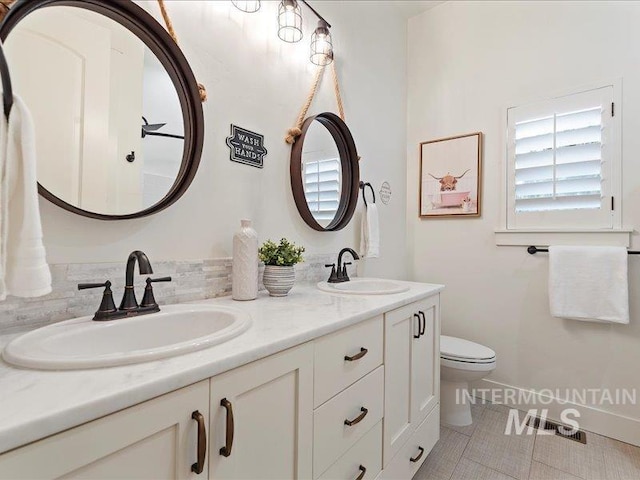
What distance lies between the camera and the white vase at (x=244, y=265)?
122 centimetres

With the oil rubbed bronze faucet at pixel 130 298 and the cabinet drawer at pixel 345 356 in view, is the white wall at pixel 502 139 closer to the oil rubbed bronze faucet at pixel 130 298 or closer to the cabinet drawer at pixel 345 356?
the cabinet drawer at pixel 345 356

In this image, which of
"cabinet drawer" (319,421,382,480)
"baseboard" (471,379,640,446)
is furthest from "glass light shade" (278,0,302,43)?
"baseboard" (471,379,640,446)

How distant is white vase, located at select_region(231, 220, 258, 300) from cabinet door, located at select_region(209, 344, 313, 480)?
441mm

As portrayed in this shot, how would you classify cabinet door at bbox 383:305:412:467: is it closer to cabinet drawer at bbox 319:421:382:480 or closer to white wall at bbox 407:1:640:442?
cabinet drawer at bbox 319:421:382:480

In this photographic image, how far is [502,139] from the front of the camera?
2.19 metres

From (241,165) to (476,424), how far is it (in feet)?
6.47

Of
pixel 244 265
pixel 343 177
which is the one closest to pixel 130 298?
pixel 244 265

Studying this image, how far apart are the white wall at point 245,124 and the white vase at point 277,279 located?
0.18 metres

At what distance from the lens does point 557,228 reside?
6.46 ft

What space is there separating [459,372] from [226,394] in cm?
158

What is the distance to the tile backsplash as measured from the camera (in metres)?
0.82

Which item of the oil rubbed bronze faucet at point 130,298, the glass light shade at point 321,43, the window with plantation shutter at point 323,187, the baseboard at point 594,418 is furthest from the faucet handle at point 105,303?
the baseboard at point 594,418

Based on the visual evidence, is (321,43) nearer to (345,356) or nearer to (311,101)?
(311,101)

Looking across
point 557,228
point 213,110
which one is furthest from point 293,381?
point 557,228
